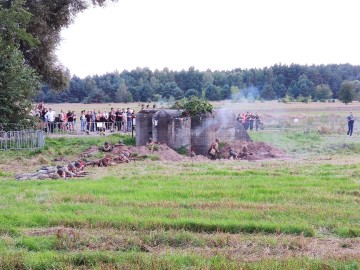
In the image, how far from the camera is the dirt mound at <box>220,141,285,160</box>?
27.7m

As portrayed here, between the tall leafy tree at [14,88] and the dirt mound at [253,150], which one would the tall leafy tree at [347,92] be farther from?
the tall leafy tree at [14,88]

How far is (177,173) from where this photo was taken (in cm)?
1939

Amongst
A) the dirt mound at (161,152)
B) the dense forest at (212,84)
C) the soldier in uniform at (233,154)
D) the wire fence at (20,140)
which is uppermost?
the dense forest at (212,84)

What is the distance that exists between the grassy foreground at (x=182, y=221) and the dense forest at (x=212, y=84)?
78393 millimetres

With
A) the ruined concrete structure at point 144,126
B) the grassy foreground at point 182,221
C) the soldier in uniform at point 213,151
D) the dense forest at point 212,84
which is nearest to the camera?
the grassy foreground at point 182,221

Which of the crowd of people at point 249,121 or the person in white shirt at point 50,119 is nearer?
the person in white shirt at point 50,119

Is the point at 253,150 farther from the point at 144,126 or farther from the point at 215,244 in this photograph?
the point at 215,244

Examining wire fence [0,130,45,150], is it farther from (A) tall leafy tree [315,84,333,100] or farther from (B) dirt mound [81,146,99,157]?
(A) tall leafy tree [315,84,333,100]

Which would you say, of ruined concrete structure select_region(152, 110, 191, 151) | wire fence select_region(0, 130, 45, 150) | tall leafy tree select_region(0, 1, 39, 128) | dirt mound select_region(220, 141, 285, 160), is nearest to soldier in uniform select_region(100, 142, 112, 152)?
ruined concrete structure select_region(152, 110, 191, 151)

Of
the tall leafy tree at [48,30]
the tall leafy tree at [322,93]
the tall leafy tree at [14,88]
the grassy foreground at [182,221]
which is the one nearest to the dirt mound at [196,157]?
the tall leafy tree at [14,88]

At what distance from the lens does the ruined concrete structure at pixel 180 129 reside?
28.3 m

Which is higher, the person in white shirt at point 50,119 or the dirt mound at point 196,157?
the person in white shirt at point 50,119

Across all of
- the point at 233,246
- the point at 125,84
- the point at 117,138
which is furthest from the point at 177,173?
the point at 125,84

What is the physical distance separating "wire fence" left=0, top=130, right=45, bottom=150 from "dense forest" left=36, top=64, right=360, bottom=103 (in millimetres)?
68036
